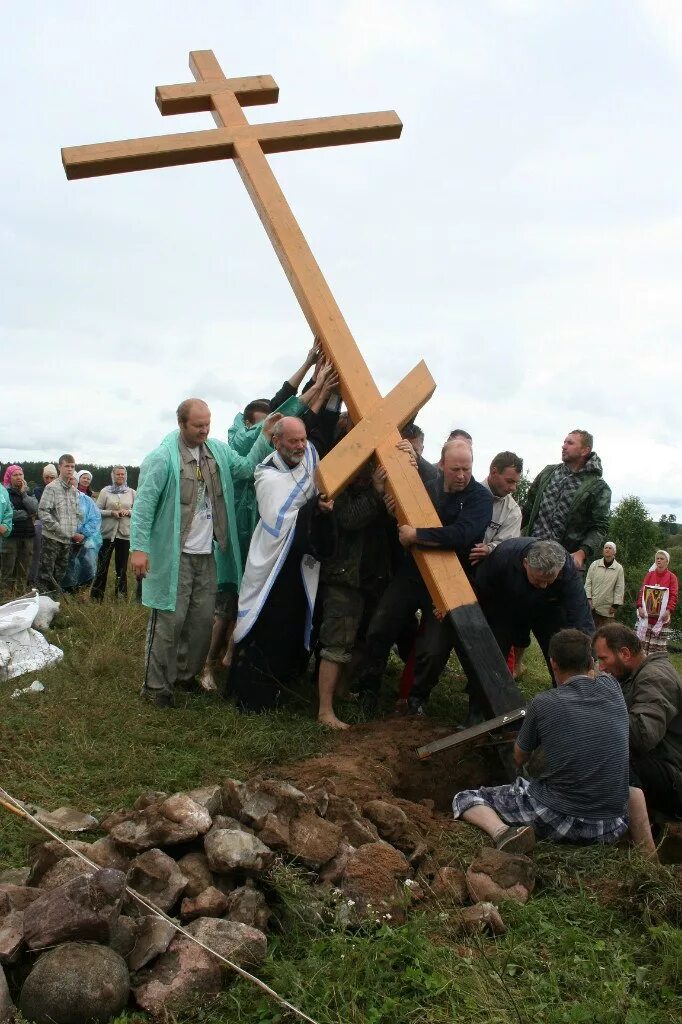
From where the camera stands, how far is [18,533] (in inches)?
422

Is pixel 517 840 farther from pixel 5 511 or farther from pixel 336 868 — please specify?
pixel 5 511

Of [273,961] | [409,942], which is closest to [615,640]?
[409,942]

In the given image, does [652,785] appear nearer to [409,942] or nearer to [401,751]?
[401,751]

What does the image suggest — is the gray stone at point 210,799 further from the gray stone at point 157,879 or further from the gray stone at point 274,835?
the gray stone at point 157,879

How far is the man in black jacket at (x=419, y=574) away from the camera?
5469 mm

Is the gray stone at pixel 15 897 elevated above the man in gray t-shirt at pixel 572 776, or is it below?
below

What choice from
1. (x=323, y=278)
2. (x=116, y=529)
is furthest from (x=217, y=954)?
(x=116, y=529)

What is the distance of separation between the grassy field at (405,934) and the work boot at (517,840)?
0.40 feet

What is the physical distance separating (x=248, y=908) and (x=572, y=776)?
1620 millimetres

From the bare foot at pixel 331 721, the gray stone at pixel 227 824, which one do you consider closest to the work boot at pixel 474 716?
the bare foot at pixel 331 721

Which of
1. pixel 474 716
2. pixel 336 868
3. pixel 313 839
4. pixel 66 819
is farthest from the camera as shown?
pixel 474 716

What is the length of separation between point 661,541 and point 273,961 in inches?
871

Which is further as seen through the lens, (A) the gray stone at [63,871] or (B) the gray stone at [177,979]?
(A) the gray stone at [63,871]

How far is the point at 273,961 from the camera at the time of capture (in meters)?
3.10
